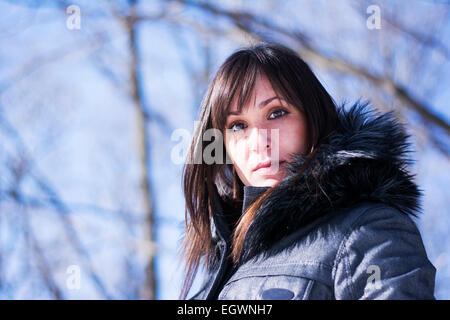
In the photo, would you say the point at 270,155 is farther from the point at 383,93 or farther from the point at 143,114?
the point at 143,114

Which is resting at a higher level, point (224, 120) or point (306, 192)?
point (224, 120)

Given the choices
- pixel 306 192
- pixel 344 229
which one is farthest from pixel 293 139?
pixel 344 229

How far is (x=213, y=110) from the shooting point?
181 cm

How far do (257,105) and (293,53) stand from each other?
28 centimetres

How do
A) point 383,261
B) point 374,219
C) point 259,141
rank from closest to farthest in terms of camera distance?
point 383,261, point 374,219, point 259,141

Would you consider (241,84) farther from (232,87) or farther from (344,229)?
(344,229)

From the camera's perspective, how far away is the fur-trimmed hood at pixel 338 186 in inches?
58.1

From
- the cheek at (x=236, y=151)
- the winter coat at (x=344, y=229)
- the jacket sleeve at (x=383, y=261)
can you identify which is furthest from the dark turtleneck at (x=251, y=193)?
the jacket sleeve at (x=383, y=261)

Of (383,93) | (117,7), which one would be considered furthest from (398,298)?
(117,7)

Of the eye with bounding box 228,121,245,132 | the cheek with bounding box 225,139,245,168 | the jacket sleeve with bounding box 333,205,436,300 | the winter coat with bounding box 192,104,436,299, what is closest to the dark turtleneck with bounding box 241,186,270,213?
the winter coat with bounding box 192,104,436,299

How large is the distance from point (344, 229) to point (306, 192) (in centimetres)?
16

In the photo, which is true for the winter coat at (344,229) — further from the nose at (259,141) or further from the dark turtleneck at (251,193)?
the nose at (259,141)

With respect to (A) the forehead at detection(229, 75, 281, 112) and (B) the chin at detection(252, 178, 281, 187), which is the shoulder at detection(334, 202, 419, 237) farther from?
(A) the forehead at detection(229, 75, 281, 112)

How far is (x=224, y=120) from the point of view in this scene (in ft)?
5.82
